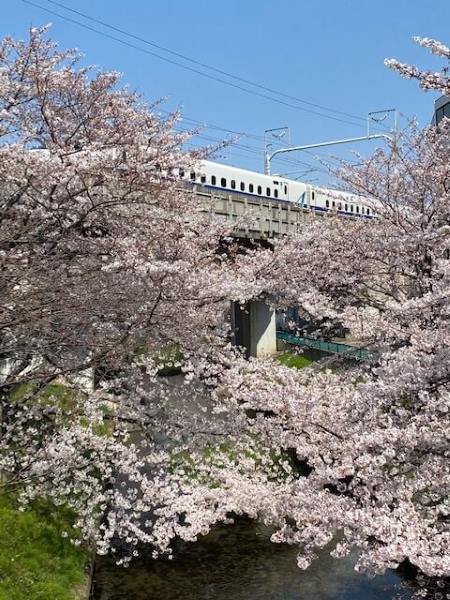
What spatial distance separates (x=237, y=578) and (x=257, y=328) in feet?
68.4

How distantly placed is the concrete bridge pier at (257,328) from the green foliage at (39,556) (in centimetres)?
2081

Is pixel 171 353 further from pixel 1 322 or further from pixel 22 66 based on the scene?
pixel 22 66

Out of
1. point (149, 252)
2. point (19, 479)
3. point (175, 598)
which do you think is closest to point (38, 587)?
point (19, 479)

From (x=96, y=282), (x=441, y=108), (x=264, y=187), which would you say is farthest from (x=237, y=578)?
(x=441, y=108)

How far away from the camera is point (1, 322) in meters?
6.50

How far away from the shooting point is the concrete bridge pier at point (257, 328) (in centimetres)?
3083

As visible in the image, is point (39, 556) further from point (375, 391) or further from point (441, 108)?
point (441, 108)

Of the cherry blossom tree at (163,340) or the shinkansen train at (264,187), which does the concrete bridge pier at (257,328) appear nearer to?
the shinkansen train at (264,187)

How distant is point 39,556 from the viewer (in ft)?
30.0

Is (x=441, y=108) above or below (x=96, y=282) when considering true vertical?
above

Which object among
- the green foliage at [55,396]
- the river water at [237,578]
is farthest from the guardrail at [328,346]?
the green foliage at [55,396]

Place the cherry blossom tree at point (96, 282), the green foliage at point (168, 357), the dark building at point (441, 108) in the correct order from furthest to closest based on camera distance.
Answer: the dark building at point (441, 108), the green foliage at point (168, 357), the cherry blossom tree at point (96, 282)

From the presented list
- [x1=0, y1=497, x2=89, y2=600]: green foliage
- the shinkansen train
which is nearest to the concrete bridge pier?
the shinkansen train

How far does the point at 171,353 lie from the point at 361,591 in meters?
5.03
